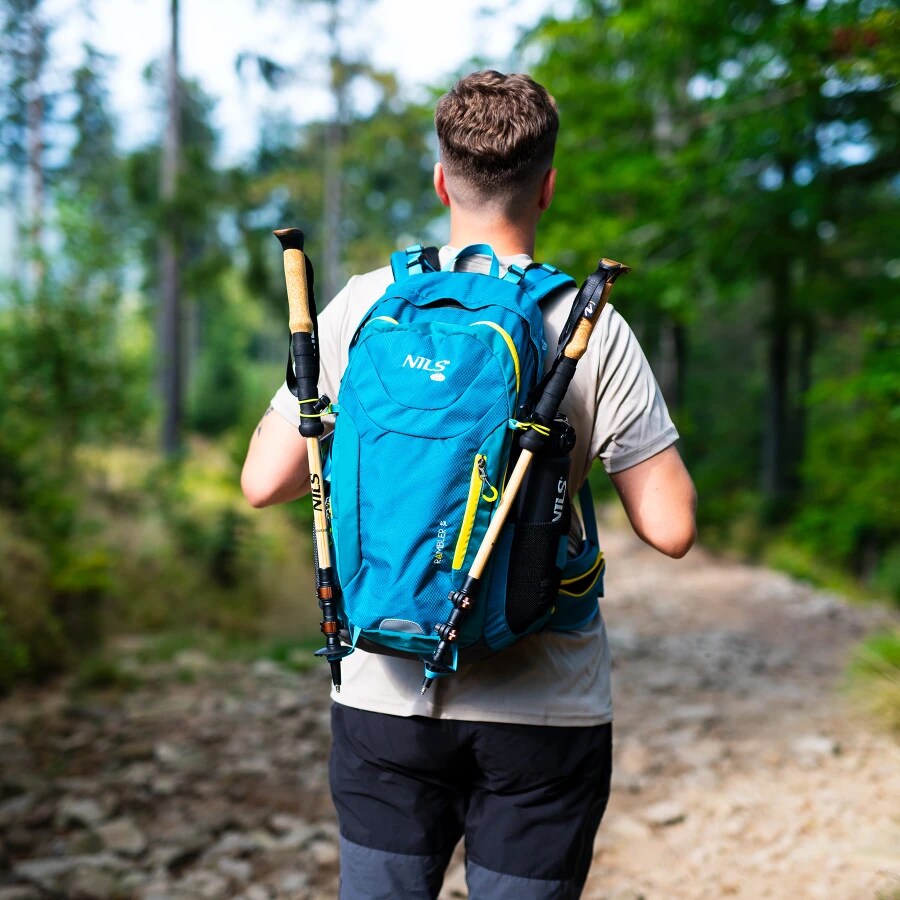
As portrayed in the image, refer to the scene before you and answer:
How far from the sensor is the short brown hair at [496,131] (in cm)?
171

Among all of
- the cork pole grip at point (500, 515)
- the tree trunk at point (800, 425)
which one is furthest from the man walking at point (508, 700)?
the tree trunk at point (800, 425)

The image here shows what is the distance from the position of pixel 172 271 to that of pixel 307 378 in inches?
577

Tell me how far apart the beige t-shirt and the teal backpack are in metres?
0.12

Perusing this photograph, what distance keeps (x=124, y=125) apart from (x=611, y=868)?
34.6m

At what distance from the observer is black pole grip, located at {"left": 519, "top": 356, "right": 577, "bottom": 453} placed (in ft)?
5.25

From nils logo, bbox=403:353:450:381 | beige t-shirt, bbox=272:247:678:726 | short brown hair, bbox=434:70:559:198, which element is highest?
short brown hair, bbox=434:70:559:198

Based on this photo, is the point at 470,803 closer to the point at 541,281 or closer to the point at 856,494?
the point at 541,281

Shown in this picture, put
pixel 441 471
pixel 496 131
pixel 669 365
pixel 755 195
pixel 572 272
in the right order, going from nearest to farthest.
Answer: pixel 441 471 → pixel 496 131 → pixel 755 195 → pixel 572 272 → pixel 669 365

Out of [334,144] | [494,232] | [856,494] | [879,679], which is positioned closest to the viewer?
[494,232]

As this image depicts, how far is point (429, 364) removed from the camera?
5.34 ft

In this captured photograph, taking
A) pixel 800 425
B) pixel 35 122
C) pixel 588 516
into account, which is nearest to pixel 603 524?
pixel 800 425

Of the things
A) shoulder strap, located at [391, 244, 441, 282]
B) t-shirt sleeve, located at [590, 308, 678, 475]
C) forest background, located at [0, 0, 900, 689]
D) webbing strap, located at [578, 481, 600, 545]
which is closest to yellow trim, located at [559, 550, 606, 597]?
webbing strap, located at [578, 481, 600, 545]

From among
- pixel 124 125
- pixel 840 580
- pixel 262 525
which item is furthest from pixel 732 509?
pixel 124 125

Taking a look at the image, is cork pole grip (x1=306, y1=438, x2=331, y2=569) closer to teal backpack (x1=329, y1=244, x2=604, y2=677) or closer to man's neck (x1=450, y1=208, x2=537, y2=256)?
teal backpack (x1=329, y1=244, x2=604, y2=677)
